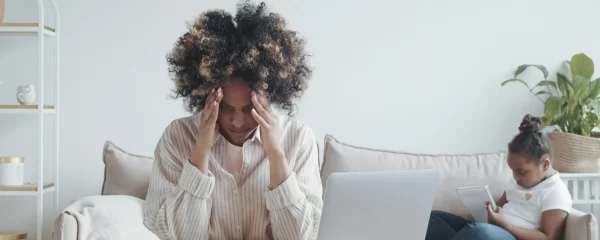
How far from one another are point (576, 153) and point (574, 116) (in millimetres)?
195

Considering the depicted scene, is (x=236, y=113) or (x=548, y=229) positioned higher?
(x=236, y=113)

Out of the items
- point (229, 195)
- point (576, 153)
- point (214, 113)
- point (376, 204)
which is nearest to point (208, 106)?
point (214, 113)

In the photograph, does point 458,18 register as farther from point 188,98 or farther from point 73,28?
point 188,98

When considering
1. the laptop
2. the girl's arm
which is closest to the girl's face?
the girl's arm

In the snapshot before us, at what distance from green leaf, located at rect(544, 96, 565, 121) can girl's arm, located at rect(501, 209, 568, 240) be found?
798 millimetres

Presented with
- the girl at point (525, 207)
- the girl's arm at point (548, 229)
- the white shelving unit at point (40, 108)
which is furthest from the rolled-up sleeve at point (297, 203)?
the white shelving unit at point (40, 108)

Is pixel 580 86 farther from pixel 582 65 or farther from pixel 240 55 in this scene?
pixel 240 55

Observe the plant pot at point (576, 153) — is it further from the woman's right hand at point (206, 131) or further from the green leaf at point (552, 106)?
the woman's right hand at point (206, 131)

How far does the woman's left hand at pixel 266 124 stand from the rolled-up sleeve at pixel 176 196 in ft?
0.46

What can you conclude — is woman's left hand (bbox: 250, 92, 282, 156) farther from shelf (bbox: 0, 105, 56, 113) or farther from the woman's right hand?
shelf (bbox: 0, 105, 56, 113)

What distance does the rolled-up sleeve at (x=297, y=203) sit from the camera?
5.80 ft

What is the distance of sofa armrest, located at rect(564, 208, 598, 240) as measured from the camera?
2621 millimetres

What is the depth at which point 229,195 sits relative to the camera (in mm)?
1847

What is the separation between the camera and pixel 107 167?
3.03 metres
